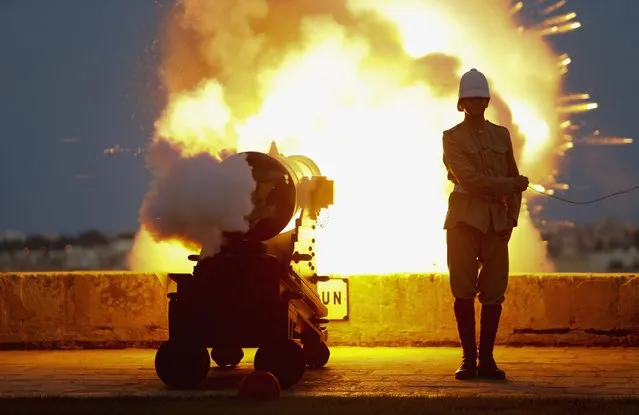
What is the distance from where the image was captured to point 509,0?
15.0 meters

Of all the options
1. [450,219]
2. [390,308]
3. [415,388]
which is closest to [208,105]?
[390,308]

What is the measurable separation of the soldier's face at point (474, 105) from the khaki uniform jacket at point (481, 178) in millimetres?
128

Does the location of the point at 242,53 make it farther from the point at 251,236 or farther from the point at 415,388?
the point at 415,388

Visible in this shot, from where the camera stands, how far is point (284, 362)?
8719 mm

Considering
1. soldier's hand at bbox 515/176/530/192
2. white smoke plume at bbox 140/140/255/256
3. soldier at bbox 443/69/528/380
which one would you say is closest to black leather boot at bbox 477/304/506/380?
soldier at bbox 443/69/528/380

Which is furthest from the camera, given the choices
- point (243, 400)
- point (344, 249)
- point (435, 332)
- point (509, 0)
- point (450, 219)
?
point (509, 0)

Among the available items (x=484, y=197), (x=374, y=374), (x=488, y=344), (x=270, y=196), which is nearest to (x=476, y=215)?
(x=484, y=197)

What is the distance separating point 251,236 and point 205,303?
1.76ft

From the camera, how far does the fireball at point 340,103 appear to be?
13.6 m

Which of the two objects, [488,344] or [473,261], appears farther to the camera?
[473,261]

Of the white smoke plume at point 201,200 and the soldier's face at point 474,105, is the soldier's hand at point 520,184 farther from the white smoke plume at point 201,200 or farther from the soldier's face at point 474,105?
the white smoke plume at point 201,200

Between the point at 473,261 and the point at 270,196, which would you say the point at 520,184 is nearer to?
the point at 473,261

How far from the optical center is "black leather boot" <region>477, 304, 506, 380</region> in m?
9.28

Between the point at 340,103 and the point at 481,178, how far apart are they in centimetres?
459
